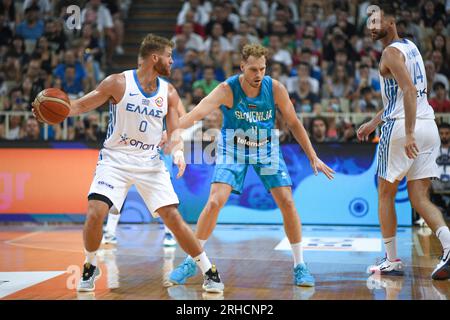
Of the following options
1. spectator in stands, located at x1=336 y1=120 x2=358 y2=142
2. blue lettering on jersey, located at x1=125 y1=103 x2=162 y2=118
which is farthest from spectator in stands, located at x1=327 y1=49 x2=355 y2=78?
blue lettering on jersey, located at x1=125 y1=103 x2=162 y2=118

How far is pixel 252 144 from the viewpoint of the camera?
20.2ft

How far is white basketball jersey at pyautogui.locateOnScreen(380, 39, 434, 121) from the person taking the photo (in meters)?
6.18

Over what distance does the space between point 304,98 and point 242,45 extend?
1.84 meters

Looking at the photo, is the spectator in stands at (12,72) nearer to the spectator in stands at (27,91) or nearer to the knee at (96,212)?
the spectator in stands at (27,91)

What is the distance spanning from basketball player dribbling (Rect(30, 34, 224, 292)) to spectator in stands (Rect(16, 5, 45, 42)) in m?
9.28

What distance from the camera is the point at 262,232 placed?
9.93m

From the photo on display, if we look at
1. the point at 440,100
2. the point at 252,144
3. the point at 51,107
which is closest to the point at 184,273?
the point at 252,144

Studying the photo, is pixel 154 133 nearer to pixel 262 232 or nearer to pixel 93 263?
pixel 93 263

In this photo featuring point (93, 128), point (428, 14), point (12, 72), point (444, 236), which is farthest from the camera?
point (12, 72)

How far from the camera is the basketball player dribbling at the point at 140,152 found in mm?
5531

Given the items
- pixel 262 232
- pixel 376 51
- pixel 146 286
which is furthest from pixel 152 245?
pixel 376 51

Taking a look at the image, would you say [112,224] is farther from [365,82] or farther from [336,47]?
[336,47]

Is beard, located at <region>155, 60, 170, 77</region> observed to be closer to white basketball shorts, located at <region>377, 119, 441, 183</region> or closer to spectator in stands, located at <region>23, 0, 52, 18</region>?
white basketball shorts, located at <region>377, 119, 441, 183</region>

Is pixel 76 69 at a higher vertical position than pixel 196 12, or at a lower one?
lower
